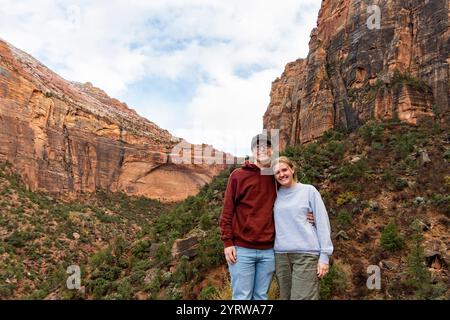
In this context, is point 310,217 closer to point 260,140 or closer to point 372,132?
point 260,140

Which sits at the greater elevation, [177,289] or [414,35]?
[414,35]

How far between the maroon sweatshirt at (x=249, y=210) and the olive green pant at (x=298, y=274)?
0.22m

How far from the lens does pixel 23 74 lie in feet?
158

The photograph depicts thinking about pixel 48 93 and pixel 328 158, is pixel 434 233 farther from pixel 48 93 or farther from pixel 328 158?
pixel 48 93

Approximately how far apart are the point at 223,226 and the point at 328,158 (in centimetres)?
2204

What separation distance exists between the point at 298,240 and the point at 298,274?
12.7 inches

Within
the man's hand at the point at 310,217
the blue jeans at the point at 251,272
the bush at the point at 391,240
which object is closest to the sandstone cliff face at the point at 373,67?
the bush at the point at 391,240

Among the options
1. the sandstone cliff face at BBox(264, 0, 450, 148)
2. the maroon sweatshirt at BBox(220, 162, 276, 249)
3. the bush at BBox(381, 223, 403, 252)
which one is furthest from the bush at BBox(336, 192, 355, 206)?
the maroon sweatshirt at BBox(220, 162, 276, 249)

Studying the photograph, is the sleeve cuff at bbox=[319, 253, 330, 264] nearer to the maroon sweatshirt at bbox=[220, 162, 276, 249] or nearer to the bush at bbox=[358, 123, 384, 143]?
the maroon sweatshirt at bbox=[220, 162, 276, 249]

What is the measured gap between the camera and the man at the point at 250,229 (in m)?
3.88

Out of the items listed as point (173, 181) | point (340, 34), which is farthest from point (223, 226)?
point (173, 181)

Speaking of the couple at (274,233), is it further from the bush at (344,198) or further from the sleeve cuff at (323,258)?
the bush at (344,198)

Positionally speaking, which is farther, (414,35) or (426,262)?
(414,35)

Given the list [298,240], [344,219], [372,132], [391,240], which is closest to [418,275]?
[391,240]
